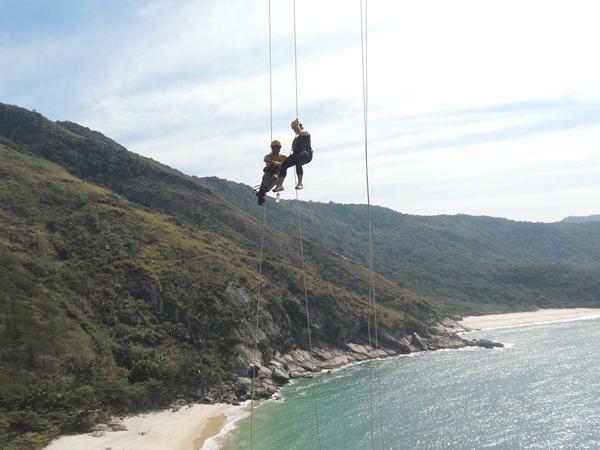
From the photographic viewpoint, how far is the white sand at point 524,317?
93500 millimetres

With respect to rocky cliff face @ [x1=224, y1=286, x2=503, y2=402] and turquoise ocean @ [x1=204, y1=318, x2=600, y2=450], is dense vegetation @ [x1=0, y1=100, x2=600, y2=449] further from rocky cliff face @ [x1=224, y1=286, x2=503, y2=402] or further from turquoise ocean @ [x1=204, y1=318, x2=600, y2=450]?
turquoise ocean @ [x1=204, y1=318, x2=600, y2=450]

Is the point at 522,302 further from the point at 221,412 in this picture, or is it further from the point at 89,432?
the point at 89,432

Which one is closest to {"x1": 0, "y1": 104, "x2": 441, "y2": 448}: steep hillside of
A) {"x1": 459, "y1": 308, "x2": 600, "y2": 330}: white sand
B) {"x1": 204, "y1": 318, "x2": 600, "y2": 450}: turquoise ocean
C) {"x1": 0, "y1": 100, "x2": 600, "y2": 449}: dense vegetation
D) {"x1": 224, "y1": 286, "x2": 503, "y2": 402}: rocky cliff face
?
{"x1": 0, "y1": 100, "x2": 600, "y2": 449}: dense vegetation

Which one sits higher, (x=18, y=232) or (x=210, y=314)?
(x=18, y=232)

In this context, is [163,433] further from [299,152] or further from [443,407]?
[299,152]

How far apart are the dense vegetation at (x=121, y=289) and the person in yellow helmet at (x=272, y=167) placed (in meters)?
23.1

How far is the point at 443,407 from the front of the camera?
37094mm

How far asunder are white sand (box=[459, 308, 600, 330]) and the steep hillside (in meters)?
19.2

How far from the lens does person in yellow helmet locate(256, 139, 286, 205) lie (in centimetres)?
1241

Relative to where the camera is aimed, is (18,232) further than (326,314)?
No

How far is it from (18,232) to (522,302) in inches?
4810

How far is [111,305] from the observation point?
44938 millimetres

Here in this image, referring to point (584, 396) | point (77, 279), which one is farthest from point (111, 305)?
point (584, 396)

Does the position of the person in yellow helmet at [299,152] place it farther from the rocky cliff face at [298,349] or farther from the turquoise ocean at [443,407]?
the rocky cliff face at [298,349]
